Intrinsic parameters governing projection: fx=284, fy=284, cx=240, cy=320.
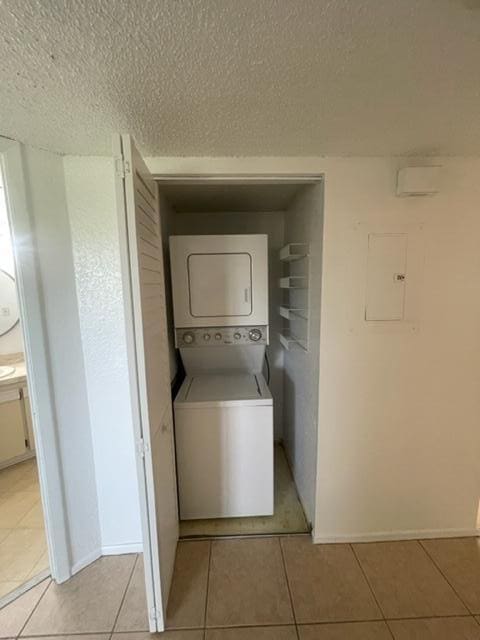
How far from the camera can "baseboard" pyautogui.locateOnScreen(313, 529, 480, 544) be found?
1717mm

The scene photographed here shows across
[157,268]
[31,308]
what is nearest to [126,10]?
[157,268]

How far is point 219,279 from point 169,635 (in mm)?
1838

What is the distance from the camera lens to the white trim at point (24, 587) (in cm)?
144

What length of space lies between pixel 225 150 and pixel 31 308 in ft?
3.98

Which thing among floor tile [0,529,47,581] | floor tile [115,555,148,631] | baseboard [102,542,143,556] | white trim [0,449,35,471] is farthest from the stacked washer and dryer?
white trim [0,449,35,471]

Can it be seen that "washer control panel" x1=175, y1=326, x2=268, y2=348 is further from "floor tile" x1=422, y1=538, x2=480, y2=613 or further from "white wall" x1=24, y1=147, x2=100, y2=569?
"floor tile" x1=422, y1=538, x2=480, y2=613

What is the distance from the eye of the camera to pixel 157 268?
1.50m

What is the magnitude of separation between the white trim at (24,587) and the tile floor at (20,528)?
0.09 ft

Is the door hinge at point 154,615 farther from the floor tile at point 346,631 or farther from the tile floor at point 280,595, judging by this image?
the floor tile at point 346,631

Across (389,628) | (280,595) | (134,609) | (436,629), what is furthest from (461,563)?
(134,609)

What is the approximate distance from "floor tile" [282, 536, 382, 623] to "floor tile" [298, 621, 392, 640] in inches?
1.0

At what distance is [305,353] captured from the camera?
1901 millimetres

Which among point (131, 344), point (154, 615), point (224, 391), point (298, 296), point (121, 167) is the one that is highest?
point (121, 167)

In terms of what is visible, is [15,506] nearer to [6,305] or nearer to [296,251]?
[6,305]
